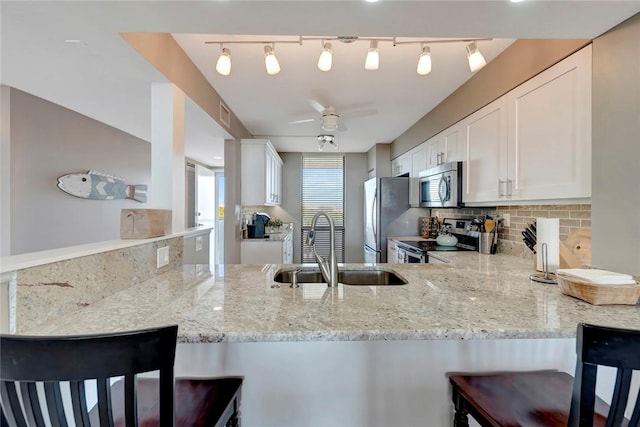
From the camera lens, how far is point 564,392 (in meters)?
0.98

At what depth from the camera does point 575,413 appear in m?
0.70

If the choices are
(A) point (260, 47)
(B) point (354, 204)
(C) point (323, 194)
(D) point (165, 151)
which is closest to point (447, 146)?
(A) point (260, 47)

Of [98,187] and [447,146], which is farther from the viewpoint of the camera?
[98,187]

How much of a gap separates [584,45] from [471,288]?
1.43 metres

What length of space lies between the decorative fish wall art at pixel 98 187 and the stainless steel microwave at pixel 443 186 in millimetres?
3714

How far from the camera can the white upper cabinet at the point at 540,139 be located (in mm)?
1560

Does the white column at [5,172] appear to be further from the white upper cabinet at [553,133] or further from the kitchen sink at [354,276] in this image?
the white upper cabinet at [553,133]

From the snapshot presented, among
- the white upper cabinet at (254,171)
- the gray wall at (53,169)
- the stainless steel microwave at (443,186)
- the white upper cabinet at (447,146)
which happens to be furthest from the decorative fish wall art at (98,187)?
Result: the white upper cabinet at (447,146)

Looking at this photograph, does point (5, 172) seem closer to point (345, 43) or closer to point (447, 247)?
point (345, 43)

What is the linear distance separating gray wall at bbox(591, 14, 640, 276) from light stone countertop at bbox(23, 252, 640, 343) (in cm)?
36

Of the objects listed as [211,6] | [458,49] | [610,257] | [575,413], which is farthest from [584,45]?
[211,6]

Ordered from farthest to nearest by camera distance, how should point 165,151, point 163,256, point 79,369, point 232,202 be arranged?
1. point 232,202
2. point 165,151
3. point 163,256
4. point 79,369

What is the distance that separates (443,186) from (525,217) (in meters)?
0.79

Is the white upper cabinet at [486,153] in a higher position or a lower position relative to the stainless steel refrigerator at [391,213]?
higher
